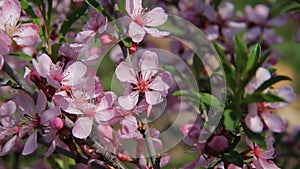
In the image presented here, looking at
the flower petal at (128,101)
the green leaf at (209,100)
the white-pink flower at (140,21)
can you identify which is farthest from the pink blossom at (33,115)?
the green leaf at (209,100)

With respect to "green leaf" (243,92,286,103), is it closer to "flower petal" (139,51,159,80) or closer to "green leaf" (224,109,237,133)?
"green leaf" (224,109,237,133)

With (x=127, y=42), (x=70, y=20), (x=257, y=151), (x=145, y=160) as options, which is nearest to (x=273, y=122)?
(x=257, y=151)

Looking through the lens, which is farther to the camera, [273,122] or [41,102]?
[273,122]

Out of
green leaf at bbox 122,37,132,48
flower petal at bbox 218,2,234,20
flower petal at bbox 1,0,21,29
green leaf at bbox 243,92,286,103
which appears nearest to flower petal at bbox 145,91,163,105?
green leaf at bbox 122,37,132,48

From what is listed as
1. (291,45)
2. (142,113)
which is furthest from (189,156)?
(291,45)

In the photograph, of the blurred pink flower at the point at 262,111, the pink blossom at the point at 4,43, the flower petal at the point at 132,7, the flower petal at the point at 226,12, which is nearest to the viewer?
the pink blossom at the point at 4,43

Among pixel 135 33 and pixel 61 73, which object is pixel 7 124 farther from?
pixel 135 33

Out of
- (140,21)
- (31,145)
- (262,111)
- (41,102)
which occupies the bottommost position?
(31,145)

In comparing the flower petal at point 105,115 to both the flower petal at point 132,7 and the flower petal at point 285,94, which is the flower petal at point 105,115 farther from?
the flower petal at point 285,94

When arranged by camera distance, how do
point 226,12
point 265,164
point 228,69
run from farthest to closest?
point 226,12 → point 228,69 → point 265,164
